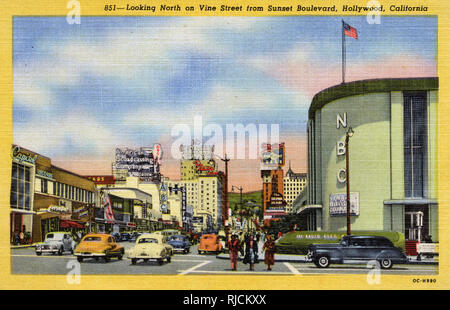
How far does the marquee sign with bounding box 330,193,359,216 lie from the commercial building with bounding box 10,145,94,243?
17.5 m

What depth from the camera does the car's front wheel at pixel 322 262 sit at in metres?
25.4

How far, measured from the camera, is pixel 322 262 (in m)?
25.5

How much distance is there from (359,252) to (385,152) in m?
9.86

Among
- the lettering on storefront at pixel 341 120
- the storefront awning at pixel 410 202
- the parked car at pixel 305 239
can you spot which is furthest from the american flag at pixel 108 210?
the storefront awning at pixel 410 202

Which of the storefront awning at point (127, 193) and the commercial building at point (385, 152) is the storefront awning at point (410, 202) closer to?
the commercial building at point (385, 152)

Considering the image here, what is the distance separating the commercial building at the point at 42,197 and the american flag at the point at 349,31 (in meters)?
13.8

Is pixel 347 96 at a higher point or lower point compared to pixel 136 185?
higher

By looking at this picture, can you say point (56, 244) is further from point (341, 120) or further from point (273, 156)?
point (341, 120)

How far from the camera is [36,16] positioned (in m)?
20.5

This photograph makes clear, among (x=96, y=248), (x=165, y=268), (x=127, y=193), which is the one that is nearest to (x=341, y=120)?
(x=165, y=268)

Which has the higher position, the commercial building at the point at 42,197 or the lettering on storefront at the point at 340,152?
the lettering on storefront at the point at 340,152
